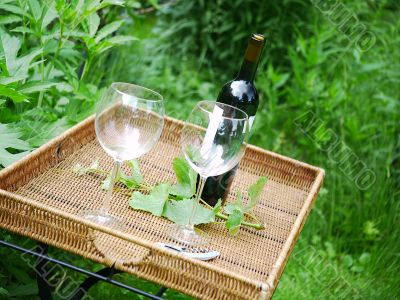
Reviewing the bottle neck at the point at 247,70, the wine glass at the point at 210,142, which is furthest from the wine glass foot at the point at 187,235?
the bottle neck at the point at 247,70

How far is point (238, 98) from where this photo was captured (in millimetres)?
1396

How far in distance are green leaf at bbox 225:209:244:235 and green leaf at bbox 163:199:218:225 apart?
4 cm

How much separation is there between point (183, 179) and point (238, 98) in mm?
226

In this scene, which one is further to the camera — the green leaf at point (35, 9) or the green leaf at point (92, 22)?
the green leaf at point (92, 22)

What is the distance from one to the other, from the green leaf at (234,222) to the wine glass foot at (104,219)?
22 cm

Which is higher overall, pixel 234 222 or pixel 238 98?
pixel 238 98

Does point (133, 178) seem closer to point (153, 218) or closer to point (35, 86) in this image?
point (153, 218)

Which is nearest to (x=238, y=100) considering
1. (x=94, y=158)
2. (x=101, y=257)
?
(x=94, y=158)

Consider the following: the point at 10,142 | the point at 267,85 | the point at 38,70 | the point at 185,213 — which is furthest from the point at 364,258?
the point at 10,142

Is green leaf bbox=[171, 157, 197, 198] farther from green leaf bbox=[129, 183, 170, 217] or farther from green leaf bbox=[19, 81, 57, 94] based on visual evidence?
green leaf bbox=[19, 81, 57, 94]

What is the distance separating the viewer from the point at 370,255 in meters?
2.38

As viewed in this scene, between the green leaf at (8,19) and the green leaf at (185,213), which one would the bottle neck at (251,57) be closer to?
the green leaf at (185,213)

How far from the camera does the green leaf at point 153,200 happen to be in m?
1.30

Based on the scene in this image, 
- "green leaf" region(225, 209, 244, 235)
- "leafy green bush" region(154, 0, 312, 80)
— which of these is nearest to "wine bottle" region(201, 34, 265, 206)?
"green leaf" region(225, 209, 244, 235)
